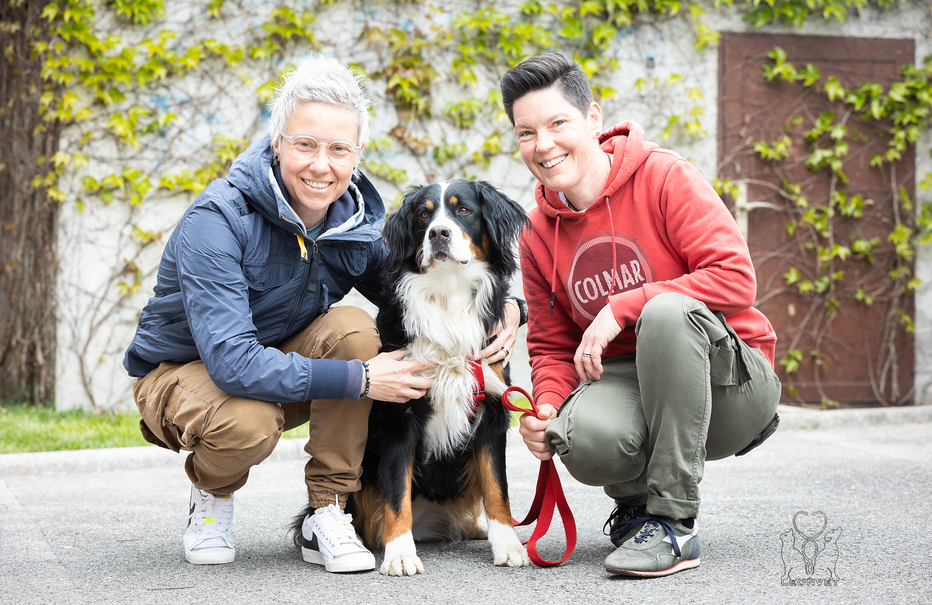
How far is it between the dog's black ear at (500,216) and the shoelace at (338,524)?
2.99 ft

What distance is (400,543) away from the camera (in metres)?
2.08

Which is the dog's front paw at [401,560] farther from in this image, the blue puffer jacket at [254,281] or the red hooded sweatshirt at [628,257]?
the red hooded sweatshirt at [628,257]

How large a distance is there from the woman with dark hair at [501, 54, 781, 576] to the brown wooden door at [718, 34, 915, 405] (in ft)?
11.5

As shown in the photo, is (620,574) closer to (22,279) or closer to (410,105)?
(410,105)

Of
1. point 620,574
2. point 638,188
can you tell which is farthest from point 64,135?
point 620,574

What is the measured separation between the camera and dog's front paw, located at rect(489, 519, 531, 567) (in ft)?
6.93

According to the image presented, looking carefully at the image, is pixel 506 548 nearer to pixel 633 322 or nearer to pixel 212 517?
pixel 633 322

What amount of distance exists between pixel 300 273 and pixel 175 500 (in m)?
1.37

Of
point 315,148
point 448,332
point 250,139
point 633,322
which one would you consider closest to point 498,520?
point 448,332

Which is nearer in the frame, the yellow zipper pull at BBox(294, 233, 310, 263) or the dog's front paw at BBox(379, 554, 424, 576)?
the dog's front paw at BBox(379, 554, 424, 576)

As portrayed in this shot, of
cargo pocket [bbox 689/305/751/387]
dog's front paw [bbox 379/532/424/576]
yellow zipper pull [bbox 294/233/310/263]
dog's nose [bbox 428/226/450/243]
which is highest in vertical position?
dog's nose [bbox 428/226/450/243]

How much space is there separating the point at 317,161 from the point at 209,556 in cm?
113

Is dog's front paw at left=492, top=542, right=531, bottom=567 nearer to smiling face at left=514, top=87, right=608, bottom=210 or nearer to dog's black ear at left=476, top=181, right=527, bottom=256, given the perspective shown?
dog's black ear at left=476, top=181, right=527, bottom=256

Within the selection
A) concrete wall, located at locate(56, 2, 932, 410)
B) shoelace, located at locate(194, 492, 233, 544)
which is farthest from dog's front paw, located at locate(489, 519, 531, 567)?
concrete wall, located at locate(56, 2, 932, 410)
